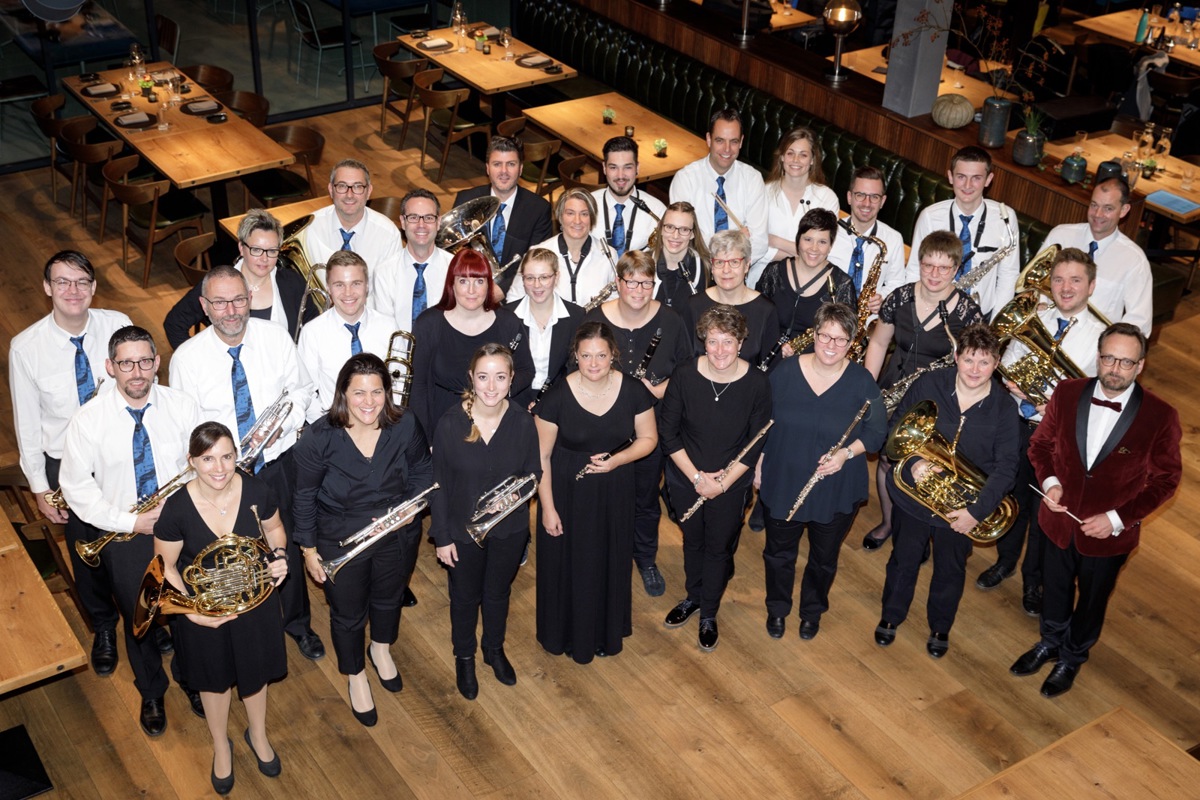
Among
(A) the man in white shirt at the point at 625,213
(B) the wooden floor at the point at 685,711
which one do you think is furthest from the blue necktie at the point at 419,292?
(B) the wooden floor at the point at 685,711

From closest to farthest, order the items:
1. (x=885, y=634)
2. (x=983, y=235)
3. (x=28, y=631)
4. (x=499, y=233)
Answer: (x=28, y=631)
(x=885, y=634)
(x=983, y=235)
(x=499, y=233)

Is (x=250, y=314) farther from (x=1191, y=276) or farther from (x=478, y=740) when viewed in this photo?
(x=1191, y=276)

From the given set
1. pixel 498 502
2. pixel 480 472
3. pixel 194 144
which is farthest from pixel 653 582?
pixel 194 144

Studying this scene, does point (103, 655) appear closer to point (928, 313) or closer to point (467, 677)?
point (467, 677)

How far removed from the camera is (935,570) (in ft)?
18.9

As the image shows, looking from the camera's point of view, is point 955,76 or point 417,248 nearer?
point 417,248

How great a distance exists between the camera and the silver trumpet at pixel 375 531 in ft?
16.4

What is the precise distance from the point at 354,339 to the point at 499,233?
1.49m

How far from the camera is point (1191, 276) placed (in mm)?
9289

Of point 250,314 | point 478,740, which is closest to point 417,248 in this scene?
point 250,314

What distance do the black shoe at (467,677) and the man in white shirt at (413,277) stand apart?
5.34ft

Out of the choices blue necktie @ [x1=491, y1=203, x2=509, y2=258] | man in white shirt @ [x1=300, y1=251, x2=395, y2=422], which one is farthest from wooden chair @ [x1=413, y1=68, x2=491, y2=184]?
man in white shirt @ [x1=300, y1=251, x2=395, y2=422]

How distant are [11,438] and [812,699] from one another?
473 centimetres

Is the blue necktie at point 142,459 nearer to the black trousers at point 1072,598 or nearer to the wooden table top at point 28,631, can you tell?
the wooden table top at point 28,631
